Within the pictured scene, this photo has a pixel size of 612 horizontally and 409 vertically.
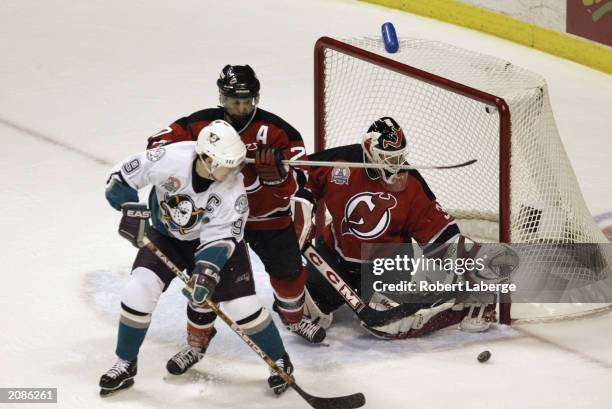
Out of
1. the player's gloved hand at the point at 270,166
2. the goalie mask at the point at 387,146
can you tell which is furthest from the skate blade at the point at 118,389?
the goalie mask at the point at 387,146

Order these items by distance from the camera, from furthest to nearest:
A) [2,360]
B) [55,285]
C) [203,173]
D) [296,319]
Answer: [55,285]
[296,319]
[2,360]
[203,173]

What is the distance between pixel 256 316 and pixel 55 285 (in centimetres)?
106

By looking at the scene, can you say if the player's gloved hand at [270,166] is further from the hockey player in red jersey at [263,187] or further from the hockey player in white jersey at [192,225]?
the hockey player in white jersey at [192,225]

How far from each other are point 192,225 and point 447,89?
42.8 inches

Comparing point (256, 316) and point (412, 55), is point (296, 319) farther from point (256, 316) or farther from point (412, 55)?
point (412, 55)

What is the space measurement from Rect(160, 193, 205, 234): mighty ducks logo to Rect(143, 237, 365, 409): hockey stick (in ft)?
0.29

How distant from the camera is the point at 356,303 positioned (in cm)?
410

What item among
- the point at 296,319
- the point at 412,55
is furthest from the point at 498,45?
the point at 296,319

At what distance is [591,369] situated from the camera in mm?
3869

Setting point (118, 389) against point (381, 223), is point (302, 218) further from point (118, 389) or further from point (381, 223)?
point (118, 389)

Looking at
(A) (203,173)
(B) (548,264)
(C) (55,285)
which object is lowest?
(C) (55,285)

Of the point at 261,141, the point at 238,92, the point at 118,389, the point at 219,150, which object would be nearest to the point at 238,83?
the point at 238,92

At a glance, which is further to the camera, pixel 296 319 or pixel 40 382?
pixel 296 319

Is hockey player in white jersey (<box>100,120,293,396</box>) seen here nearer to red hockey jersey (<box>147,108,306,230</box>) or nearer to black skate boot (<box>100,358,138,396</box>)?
black skate boot (<box>100,358,138,396</box>)
